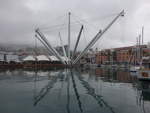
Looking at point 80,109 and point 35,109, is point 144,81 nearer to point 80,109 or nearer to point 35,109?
point 80,109

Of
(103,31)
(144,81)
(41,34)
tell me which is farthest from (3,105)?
(41,34)

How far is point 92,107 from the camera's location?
10.0 metres

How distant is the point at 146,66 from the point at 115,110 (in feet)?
55.9

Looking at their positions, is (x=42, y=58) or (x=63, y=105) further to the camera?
(x=42, y=58)

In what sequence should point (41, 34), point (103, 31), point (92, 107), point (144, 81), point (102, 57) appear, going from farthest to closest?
point (102, 57), point (41, 34), point (103, 31), point (144, 81), point (92, 107)

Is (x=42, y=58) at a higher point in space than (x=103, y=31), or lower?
lower

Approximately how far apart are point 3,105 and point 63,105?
12.5 feet

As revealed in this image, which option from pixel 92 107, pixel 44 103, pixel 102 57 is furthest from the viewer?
pixel 102 57

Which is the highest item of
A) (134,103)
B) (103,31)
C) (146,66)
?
(103,31)

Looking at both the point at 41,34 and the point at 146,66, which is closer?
the point at 146,66

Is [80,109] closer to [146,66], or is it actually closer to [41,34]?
[146,66]

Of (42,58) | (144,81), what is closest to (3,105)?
(144,81)

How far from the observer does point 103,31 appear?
5781 cm

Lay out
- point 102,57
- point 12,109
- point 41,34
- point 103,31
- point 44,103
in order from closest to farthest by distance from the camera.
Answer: point 12,109, point 44,103, point 103,31, point 41,34, point 102,57
